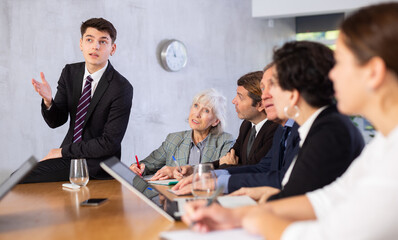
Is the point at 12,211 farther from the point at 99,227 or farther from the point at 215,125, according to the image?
the point at 215,125

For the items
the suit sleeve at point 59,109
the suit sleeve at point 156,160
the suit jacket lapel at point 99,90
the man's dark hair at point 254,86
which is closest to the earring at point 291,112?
the man's dark hair at point 254,86

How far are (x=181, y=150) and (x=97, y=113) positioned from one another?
2.43 feet

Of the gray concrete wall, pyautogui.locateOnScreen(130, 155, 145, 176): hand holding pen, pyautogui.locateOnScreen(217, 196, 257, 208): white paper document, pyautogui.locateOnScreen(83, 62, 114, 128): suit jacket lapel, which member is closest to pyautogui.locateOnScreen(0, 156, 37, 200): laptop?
pyautogui.locateOnScreen(217, 196, 257, 208): white paper document

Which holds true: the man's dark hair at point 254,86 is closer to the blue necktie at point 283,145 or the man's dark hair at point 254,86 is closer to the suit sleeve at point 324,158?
the blue necktie at point 283,145

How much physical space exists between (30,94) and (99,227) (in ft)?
11.3

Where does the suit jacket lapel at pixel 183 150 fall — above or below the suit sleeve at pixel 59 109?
below

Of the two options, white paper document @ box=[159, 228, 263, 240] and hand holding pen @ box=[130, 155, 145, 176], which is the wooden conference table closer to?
white paper document @ box=[159, 228, 263, 240]

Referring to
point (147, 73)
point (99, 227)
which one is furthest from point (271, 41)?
point (99, 227)

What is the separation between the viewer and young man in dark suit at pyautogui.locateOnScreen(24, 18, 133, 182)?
127 inches

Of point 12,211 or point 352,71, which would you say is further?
point 12,211

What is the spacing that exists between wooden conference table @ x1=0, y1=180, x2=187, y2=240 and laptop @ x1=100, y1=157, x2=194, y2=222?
0.04m

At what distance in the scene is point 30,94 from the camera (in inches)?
187

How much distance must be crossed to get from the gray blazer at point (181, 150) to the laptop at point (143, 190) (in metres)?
1.70

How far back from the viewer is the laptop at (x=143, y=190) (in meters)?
1.65
